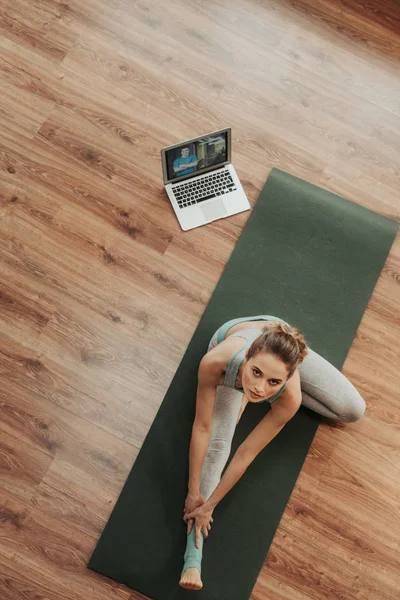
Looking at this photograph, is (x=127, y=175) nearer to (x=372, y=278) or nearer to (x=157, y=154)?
(x=157, y=154)

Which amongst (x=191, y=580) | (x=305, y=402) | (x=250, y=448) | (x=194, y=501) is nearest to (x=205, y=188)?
(x=305, y=402)

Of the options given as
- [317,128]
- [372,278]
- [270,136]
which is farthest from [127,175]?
[372,278]

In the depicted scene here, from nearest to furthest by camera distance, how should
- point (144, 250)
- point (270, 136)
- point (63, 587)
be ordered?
point (63, 587) < point (144, 250) < point (270, 136)

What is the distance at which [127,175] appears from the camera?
105 inches

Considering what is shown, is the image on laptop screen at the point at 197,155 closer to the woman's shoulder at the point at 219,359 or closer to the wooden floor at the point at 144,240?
the wooden floor at the point at 144,240

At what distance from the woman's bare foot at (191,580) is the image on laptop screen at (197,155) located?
4.82 ft

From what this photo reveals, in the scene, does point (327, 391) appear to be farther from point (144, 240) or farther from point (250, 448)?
point (144, 240)

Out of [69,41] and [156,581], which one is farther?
[69,41]

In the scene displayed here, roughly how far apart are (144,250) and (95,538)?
3.60ft

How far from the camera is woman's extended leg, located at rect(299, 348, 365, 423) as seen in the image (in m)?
2.29

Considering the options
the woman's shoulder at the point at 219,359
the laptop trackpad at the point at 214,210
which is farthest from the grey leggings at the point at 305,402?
the laptop trackpad at the point at 214,210

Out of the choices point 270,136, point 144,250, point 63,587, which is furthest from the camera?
point 270,136

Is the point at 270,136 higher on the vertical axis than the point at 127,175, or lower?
higher

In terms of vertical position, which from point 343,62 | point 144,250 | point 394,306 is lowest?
point 144,250
